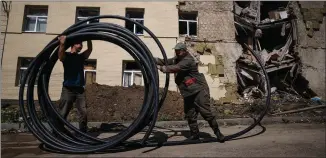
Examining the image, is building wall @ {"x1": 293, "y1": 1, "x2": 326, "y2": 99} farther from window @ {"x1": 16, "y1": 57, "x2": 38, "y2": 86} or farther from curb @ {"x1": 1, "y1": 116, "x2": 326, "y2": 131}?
window @ {"x1": 16, "y1": 57, "x2": 38, "y2": 86}

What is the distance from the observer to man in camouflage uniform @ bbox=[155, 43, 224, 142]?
14.1 feet

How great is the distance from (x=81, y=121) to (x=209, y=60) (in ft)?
31.4

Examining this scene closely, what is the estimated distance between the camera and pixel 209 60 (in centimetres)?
1291

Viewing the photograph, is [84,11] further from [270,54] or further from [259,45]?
[270,54]

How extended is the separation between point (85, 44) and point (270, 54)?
34.4 ft

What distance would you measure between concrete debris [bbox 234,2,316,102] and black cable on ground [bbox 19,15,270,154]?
33.4 ft

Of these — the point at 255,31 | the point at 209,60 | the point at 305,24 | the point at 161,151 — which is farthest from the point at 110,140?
the point at 305,24

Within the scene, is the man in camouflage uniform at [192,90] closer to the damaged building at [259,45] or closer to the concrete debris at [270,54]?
the damaged building at [259,45]

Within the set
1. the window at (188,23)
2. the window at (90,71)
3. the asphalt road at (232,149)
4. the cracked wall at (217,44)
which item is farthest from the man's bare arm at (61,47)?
the window at (188,23)

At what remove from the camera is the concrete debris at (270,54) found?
43.5 feet

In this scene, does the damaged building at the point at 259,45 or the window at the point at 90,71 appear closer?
the window at the point at 90,71

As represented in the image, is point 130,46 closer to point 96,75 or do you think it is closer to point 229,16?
point 96,75

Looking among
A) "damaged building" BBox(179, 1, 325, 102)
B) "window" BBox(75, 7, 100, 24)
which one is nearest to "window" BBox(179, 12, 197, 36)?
"damaged building" BBox(179, 1, 325, 102)

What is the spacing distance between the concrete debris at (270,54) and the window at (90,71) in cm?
791
